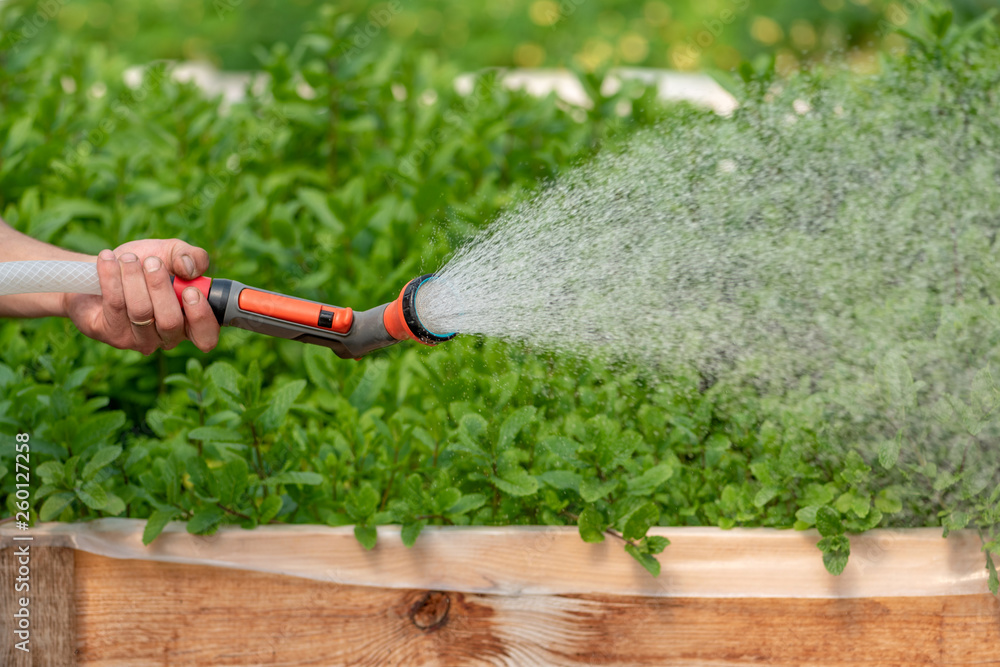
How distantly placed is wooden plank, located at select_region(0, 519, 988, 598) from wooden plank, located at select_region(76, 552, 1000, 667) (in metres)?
0.02

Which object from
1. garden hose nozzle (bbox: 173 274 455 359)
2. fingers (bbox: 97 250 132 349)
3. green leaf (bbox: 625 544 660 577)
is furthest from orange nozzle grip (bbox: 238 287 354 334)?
green leaf (bbox: 625 544 660 577)

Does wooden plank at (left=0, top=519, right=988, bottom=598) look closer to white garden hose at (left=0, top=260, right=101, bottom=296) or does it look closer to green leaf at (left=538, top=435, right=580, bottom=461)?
green leaf at (left=538, top=435, right=580, bottom=461)

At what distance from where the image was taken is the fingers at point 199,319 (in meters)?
1.56

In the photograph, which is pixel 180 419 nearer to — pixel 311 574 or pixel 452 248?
pixel 311 574

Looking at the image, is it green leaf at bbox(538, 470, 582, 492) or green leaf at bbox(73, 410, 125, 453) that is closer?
green leaf at bbox(538, 470, 582, 492)

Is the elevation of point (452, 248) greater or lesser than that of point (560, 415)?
greater

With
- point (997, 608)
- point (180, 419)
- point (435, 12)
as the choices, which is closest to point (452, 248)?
point (180, 419)

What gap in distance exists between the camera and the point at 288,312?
5.13ft

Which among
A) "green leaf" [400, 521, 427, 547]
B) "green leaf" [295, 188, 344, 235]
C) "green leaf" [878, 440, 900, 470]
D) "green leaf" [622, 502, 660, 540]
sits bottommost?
"green leaf" [400, 521, 427, 547]

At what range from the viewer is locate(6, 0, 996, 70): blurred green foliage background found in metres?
Answer: 7.25

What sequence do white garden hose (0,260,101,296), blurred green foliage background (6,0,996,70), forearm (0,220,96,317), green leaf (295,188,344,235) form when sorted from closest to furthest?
white garden hose (0,260,101,296) < forearm (0,220,96,317) < green leaf (295,188,344,235) < blurred green foliage background (6,0,996,70)

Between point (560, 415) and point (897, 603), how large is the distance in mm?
765

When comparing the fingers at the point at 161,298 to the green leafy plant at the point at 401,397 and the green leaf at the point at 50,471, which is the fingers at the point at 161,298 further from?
the green leaf at the point at 50,471

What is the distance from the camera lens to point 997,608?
5.36ft
